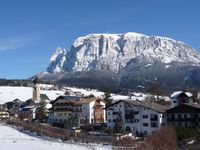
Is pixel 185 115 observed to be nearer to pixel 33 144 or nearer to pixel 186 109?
pixel 186 109

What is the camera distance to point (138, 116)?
82562mm

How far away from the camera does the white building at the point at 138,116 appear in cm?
7988

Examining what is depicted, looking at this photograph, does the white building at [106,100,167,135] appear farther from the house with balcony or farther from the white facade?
the white facade

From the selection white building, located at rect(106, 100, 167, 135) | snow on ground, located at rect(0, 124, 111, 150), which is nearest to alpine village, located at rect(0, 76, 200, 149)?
white building, located at rect(106, 100, 167, 135)

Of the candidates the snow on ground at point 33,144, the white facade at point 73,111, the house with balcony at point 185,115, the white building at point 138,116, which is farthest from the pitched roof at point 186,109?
the white facade at point 73,111

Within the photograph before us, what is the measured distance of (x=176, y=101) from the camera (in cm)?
9862

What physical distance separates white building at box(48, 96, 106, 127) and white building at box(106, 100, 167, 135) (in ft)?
45.8

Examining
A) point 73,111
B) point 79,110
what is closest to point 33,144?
point 79,110

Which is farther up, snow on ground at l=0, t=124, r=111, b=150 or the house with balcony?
the house with balcony

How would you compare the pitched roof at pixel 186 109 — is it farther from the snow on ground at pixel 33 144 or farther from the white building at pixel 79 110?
the white building at pixel 79 110

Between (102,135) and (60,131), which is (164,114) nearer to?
(102,135)

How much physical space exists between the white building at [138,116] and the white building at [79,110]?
14.0m

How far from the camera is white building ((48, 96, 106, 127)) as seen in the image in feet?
331

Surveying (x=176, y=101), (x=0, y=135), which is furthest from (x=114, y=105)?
(x=0, y=135)
